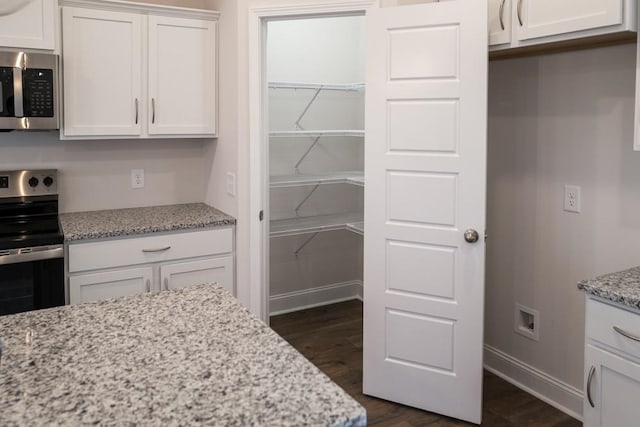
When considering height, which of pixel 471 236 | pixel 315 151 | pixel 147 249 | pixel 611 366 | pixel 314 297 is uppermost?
pixel 315 151

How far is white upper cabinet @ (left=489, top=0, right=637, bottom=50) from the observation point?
191cm

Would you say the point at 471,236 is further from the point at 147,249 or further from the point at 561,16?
the point at 147,249

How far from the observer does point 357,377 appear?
3.06 meters

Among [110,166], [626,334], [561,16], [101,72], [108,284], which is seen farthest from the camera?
[110,166]

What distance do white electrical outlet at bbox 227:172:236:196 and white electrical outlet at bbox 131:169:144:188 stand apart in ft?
2.08

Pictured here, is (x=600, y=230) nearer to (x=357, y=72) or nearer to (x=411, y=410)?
(x=411, y=410)

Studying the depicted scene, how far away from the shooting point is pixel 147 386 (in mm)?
1042

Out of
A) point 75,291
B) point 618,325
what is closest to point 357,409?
point 618,325

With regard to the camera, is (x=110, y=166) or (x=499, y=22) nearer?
(x=499, y=22)

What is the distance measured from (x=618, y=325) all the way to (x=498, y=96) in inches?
57.8

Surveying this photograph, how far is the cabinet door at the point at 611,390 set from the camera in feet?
5.72

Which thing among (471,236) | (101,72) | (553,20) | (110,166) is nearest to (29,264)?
(110,166)

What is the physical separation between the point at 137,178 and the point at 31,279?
1.02m

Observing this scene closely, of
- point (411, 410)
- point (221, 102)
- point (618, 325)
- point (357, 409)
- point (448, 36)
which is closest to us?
point (357, 409)
